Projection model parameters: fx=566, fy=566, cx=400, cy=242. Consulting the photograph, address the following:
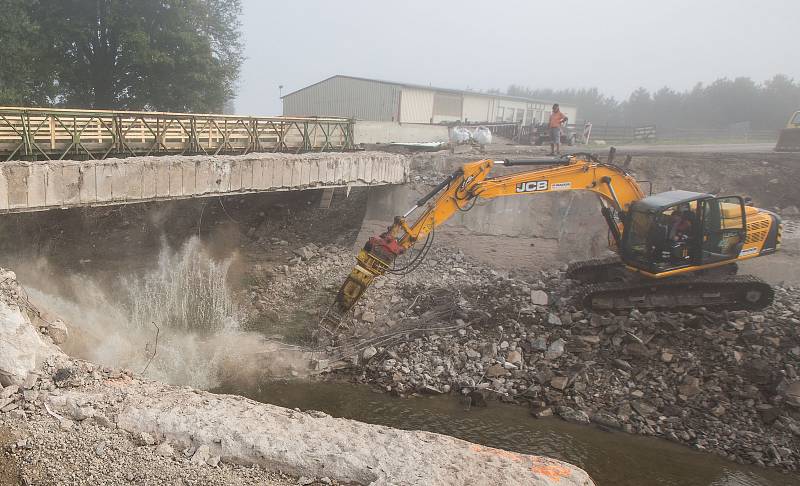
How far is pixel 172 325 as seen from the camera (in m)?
11.0

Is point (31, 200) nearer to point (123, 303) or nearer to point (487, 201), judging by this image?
point (123, 303)

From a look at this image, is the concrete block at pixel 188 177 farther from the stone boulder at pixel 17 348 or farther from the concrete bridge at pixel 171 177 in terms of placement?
the stone boulder at pixel 17 348

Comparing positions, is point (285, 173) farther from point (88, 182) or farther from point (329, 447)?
point (329, 447)

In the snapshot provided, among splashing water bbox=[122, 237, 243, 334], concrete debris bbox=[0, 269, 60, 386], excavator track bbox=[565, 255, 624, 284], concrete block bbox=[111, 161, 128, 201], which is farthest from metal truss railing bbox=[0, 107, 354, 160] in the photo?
excavator track bbox=[565, 255, 624, 284]

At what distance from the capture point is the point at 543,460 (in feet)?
18.1

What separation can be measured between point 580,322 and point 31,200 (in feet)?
30.8

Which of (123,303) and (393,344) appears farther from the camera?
(123,303)

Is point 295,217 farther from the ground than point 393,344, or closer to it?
farther from the ground

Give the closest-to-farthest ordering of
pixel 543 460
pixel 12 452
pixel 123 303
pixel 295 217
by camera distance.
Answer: pixel 12 452 < pixel 543 460 < pixel 123 303 < pixel 295 217

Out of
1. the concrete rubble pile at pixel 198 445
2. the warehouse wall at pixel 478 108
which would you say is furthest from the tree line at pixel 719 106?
the concrete rubble pile at pixel 198 445

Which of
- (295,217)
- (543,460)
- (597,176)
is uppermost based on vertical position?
(597,176)

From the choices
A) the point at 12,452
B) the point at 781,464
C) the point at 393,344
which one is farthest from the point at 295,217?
the point at 781,464

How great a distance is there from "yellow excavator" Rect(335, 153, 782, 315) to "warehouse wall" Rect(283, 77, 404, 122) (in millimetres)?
15995

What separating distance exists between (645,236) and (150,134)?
1062 cm
